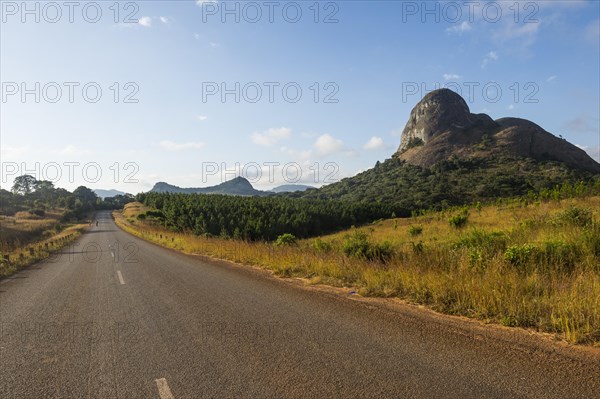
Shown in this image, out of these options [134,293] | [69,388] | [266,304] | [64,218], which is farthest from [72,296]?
[64,218]

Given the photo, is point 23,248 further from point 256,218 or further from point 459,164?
point 459,164

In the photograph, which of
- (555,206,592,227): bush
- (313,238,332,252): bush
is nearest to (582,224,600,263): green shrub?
(555,206,592,227): bush

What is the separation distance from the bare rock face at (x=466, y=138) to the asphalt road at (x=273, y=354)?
12724 cm

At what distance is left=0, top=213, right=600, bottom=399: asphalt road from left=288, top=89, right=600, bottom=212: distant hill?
272 ft

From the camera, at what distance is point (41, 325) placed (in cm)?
684

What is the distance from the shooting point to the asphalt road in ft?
12.5

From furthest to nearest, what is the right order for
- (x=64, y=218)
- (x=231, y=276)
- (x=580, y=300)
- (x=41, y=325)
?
(x=64, y=218)
(x=231, y=276)
(x=41, y=325)
(x=580, y=300)

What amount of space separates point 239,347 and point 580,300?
4.95 metres

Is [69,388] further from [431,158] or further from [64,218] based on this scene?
[431,158]

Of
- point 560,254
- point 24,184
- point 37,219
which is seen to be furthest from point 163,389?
point 24,184

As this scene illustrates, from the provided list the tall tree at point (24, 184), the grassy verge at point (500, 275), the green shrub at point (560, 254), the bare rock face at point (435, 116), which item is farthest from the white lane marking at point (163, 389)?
the tall tree at point (24, 184)

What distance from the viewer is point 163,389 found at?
3959mm

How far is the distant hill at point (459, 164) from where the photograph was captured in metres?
91.6

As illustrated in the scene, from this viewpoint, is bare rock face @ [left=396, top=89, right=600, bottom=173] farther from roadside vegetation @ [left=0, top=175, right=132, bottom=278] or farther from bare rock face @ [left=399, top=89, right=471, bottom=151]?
roadside vegetation @ [left=0, top=175, right=132, bottom=278]
